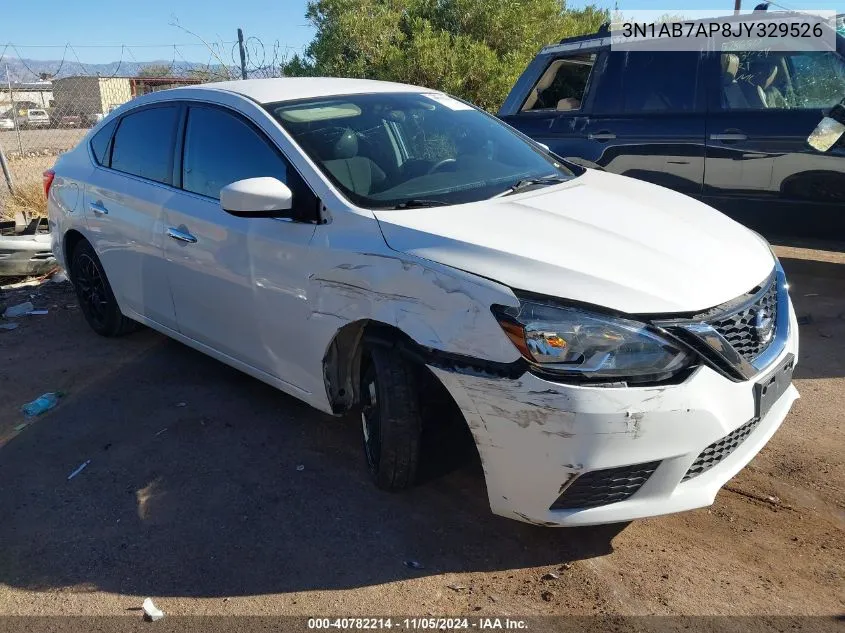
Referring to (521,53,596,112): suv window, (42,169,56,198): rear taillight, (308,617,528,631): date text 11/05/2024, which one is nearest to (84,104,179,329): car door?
(42,169,56,198): rear taillight

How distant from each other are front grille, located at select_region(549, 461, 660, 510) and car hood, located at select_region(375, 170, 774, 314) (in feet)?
1.79

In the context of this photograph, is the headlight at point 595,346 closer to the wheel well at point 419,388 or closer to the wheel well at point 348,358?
the wheel well at point 419,388

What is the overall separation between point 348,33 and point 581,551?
956 cm

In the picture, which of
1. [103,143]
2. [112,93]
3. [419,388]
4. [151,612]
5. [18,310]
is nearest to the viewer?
[151,612]

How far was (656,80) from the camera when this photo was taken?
6203 mm

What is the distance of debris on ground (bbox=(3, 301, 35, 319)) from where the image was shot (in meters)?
6.30

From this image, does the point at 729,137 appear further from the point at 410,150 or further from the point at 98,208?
the point at 98,208

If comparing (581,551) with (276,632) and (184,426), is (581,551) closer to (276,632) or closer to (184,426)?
(276,632)

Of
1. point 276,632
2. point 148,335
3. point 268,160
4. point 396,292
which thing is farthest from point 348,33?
point 276,632

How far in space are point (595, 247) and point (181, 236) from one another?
7.47 ft

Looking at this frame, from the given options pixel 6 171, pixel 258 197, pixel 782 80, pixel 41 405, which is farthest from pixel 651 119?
pixel 6 171

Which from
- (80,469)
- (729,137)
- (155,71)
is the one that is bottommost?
(80,469)

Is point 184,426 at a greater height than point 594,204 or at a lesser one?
lesser

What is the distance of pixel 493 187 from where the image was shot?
349cm
